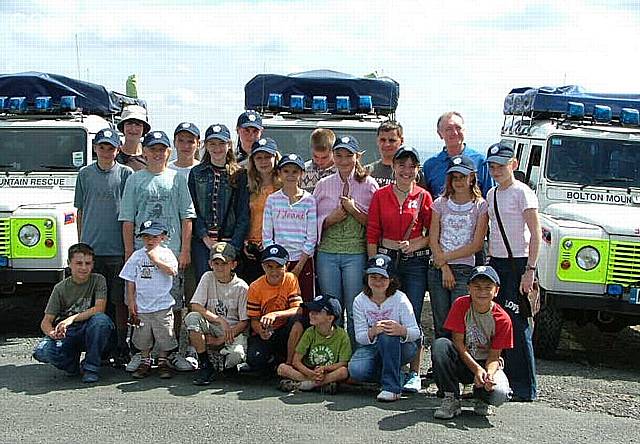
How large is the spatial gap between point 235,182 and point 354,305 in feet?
4.48

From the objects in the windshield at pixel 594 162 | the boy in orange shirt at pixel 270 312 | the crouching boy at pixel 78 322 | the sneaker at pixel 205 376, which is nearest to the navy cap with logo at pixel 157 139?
the crouching boy at pixel 78 322

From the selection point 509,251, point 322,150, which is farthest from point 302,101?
point 509,251

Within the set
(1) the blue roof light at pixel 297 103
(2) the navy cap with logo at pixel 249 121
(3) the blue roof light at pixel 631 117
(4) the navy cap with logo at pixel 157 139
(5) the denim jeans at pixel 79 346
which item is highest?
(1) the blue roof light at pixel 297 103

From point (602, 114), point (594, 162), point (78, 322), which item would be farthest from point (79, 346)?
point (602, 114)

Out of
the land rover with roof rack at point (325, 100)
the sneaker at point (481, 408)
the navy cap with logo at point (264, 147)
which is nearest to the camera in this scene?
the sneaker at point (481, 408)

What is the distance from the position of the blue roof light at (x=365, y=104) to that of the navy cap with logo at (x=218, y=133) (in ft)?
9.21

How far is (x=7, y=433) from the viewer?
522cm

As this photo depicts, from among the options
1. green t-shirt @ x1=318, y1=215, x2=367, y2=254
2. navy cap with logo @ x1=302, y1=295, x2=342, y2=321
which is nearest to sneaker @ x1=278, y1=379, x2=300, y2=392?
navy cap with logo @ x1=302, y1=295, x2=342, y2=321

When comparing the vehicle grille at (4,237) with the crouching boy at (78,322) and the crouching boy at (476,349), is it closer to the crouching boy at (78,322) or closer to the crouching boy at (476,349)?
the crouching boy at (78,322)

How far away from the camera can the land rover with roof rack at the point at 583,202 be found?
23.9 feet

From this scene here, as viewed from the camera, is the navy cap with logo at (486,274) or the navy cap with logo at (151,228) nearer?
the navy cap with logo at (486,274)

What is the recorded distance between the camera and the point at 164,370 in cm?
653

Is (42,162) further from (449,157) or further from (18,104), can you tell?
(449,157)

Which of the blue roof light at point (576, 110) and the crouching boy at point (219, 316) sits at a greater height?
the blue roof light at point (576, 110)
